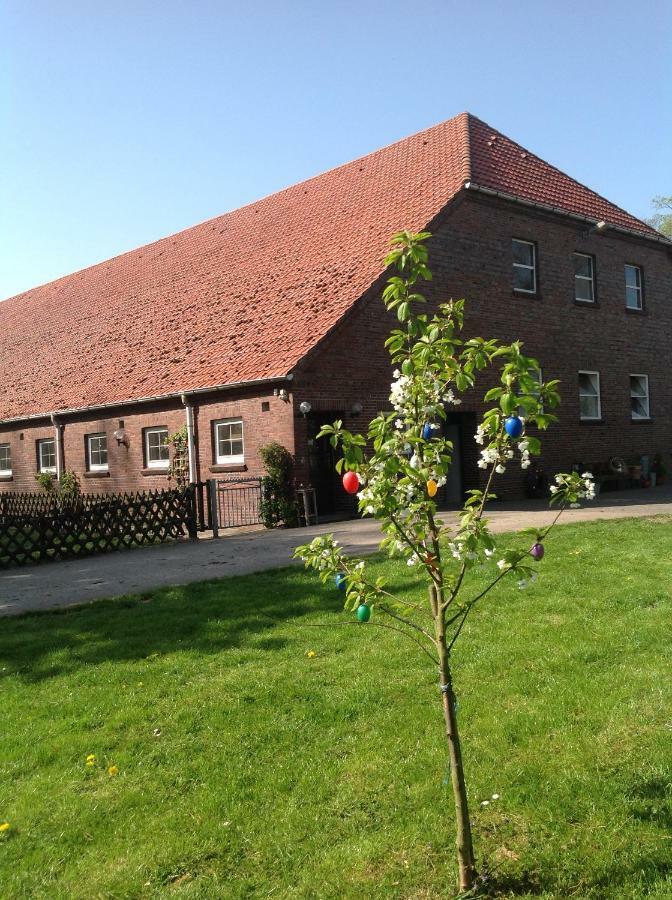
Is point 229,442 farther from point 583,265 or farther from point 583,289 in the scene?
point 583,265

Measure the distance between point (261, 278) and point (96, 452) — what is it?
713cm

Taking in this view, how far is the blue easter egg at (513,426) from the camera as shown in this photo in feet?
9.93

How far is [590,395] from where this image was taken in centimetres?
2280

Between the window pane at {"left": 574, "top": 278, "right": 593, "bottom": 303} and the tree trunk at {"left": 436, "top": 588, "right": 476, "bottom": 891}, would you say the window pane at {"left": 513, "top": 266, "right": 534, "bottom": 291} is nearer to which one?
the window pane at {"left": 574, "top": 278, "right": 593, "bottom": 303}

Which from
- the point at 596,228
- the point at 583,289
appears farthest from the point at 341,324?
the point at 596,228

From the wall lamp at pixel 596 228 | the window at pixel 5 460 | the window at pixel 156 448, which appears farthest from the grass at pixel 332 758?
the window at pixel 5 460

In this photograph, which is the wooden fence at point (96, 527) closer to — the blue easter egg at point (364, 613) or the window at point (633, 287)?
the blue easter egg at point (364, 613)

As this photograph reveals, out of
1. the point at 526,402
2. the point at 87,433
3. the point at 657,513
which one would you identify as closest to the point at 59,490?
the point at 87,433

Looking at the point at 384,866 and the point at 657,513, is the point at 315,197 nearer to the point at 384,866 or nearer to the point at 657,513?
the point at 657,513

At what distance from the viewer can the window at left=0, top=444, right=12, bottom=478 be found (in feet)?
86.3

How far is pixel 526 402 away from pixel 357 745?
2450 millimetres

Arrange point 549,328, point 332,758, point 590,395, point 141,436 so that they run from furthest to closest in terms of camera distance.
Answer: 1. point 590,395
2. point 549,328
3. point 141,436
4. point 332,758

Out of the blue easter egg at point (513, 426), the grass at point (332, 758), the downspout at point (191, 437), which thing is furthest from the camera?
the downspout at point (191, 437)

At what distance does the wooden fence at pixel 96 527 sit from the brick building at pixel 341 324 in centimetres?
263
